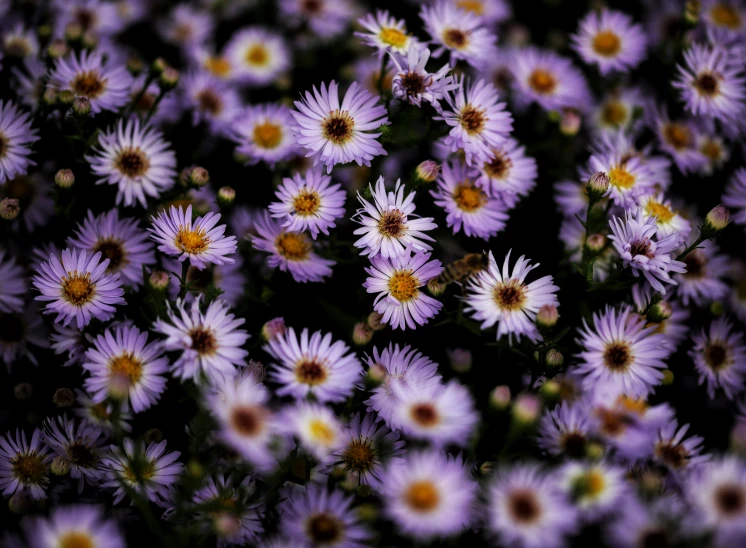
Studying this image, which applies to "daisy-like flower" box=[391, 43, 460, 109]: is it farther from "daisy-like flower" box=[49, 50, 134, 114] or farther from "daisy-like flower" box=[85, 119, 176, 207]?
"daisy-like flower" box=[49, 50, 134, 114]

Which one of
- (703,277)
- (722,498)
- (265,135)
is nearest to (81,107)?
(265,135)

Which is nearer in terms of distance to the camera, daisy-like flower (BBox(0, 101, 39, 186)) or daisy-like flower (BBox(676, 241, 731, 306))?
daisy-like flower (BBox(0, 101, 39, 186))

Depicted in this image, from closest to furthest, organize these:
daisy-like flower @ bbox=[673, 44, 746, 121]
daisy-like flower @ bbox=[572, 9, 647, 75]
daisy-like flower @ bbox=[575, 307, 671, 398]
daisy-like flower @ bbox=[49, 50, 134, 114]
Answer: daisy-like flower @ bbox=[575, 307, 671, 398], daisy-like flower @ bbox=[49, 50, 134, 114], daisy-like flower @ bbox=[673, 44, 746, 121], daisy-like flower @ bbox=[572, 9, 647, 75]

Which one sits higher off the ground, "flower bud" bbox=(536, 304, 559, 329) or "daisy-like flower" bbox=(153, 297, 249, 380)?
"flower bud" bbox=(536, 304, 559, 329)

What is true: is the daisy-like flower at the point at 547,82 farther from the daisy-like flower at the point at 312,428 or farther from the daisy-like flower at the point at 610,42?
the daisy-like flower at the point at 312,428

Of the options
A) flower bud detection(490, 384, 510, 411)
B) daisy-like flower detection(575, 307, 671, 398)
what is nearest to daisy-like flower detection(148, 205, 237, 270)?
flower bud detection(490, 384, 510, 411)
